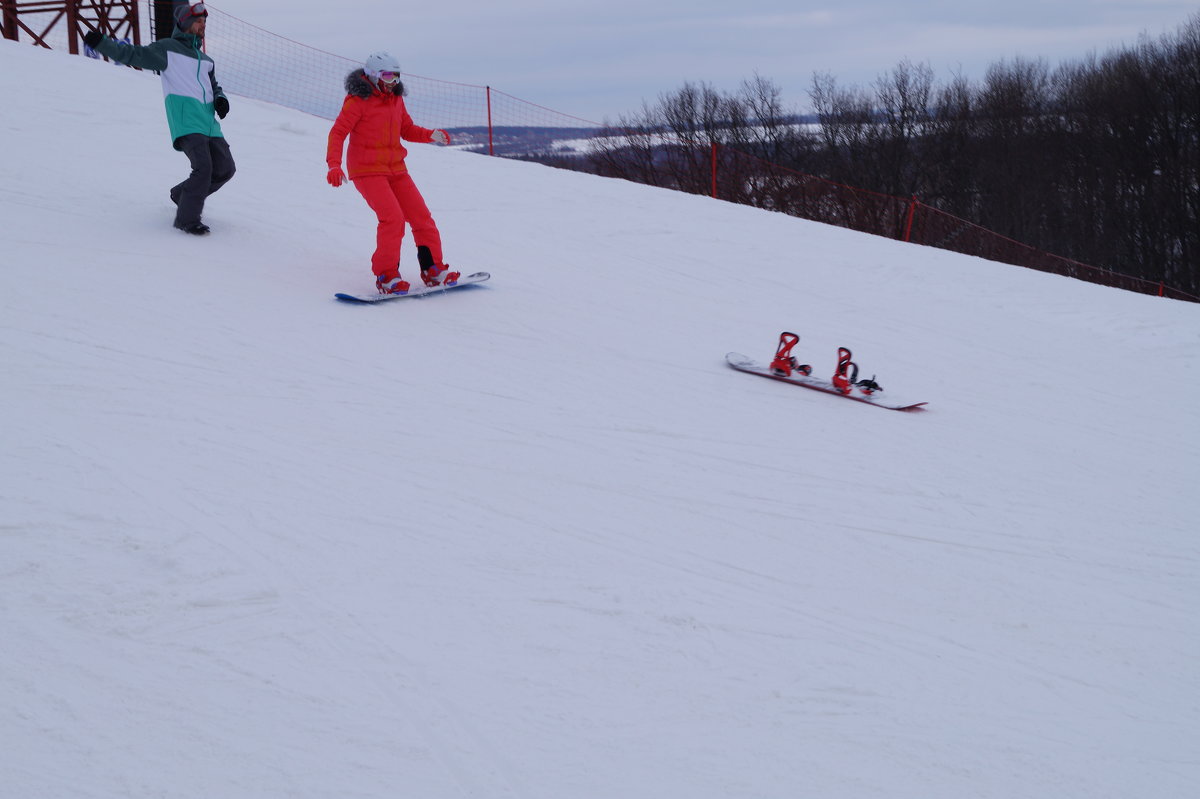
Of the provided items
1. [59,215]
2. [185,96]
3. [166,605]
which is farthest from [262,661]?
[59,215]

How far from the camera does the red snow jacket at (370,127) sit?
595 centimetres

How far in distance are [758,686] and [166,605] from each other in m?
1.79

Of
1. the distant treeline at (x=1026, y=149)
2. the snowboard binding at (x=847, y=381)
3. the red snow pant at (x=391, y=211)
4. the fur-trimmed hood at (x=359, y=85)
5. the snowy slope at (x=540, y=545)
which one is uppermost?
the distant treeline at (x=1026, y=149)

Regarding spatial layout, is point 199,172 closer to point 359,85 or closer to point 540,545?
point 359,85

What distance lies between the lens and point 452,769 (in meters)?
2.38

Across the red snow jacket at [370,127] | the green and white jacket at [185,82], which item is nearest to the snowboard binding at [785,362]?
the red snow jacket at [370,127]

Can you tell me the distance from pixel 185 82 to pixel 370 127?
4.35 ft

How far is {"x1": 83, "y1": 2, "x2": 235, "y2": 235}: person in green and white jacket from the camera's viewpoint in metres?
6.07

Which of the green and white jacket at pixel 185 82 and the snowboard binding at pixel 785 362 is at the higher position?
the green and white jacket at pixel 185 82

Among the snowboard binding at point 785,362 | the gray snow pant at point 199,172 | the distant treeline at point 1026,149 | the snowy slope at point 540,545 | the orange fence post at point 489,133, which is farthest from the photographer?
the distant treeline at point 1026,149

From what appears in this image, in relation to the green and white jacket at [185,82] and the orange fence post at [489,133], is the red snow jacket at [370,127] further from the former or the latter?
the orange fence post at [489,133]

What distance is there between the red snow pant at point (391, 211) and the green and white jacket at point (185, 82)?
119 centimetres

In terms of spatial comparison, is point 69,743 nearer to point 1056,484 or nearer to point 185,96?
point 1056,484

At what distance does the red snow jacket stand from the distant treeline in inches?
1000
